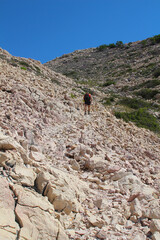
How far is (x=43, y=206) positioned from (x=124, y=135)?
6815mm

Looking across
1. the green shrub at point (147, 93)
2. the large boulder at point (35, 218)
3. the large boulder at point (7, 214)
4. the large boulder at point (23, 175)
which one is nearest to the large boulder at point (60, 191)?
the large boulder at point (23, 175)

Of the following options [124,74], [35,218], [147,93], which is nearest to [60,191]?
[35,218]

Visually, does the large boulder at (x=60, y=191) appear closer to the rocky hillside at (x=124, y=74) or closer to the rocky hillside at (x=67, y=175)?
the rocky hillside at (x=67, y=175)

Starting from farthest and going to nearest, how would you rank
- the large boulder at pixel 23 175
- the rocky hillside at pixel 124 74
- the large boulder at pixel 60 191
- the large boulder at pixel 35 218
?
the rocky hillside at pixel 124 74 → the large boulder at pixel 60 191 → the large boulder at pixel 23 175 → the large boulder at pixel 35 218

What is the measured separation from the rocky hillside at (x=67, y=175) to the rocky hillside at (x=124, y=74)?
17.4ft

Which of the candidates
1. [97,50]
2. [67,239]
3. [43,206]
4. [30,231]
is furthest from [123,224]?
[97,50]

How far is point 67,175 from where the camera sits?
16.6 ft

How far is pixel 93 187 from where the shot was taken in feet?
17.4

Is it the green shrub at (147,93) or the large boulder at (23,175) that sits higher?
the green shrub at (147,93)

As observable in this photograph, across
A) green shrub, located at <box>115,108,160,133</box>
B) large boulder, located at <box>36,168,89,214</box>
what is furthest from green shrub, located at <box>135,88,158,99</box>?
large boulder, located at <box>36,168,89,214</box>

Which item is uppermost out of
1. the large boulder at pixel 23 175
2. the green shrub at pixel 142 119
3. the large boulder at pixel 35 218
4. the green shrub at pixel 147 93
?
the green shrub at pixel 147 93

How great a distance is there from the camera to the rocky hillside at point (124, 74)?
1768 centimetres

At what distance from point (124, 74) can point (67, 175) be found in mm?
28488

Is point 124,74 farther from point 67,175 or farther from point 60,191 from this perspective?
point 60,191
